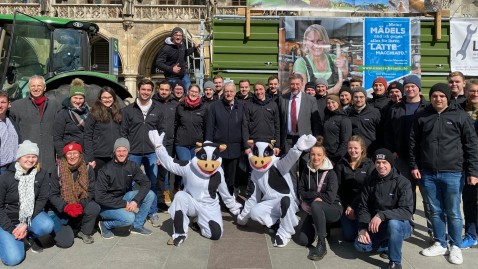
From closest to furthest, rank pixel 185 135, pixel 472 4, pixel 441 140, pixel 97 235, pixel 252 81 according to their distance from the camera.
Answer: pixel 441 140
pixel 97 235
pixel 185 135
pixel 252 81
pixel 472 4

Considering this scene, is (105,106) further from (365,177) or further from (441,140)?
(441,140)

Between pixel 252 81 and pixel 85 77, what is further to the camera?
pixel 252 81

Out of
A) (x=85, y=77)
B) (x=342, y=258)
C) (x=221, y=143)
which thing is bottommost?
(x=342, y=258)

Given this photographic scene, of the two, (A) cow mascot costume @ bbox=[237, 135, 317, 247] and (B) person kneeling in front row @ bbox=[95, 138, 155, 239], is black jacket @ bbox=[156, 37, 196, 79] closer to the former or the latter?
(B) person kneeling in front row @ bbox=[95, 138, 155, 239]

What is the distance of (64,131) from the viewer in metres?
4.61

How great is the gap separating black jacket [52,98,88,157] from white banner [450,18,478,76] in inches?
253

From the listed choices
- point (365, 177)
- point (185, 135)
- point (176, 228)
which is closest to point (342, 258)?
point (365, 177)

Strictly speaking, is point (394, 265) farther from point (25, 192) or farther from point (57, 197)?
point (25, 192)

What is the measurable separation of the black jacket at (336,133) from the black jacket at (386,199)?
84cm

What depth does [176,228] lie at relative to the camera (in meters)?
4.20

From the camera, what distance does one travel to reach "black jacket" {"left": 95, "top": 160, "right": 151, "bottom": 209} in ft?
14.4

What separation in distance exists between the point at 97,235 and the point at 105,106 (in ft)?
5.00

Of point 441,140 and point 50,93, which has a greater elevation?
point 50,93

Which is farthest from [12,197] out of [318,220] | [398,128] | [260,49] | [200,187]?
[260,49]
